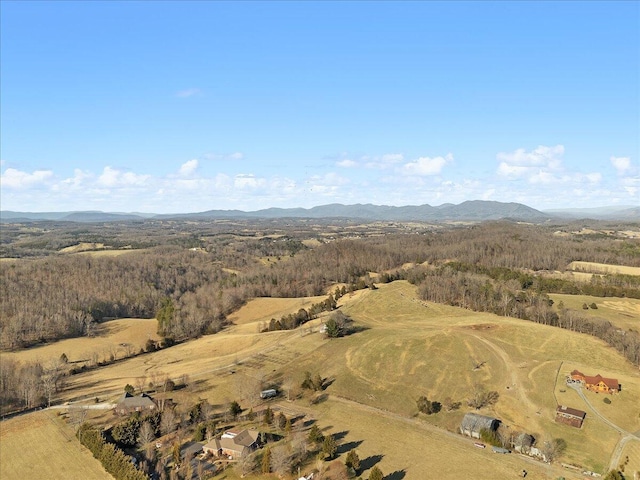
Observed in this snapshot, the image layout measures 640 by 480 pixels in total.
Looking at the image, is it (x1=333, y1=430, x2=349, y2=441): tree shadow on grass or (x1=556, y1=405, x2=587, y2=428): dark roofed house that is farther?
(x1=556, y1=405, x2=587, y2=428): dark roofed house

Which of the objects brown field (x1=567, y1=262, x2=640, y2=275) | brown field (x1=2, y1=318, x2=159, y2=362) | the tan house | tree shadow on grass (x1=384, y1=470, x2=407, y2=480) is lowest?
brown field (x1=2, y1=318, x2=159, y2=362)

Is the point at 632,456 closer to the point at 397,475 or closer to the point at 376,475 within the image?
the point at 397,475

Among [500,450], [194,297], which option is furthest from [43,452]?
[194,297]

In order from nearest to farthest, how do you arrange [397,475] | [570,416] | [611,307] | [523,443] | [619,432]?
[397,475]
[523,443]
[619,432]
[570,416]
[611,307]

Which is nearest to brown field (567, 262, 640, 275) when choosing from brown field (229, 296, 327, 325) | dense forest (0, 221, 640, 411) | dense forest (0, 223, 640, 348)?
dense forest (0, 221, 640, 411)

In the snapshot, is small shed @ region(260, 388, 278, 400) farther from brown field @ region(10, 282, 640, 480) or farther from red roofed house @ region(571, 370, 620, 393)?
red roofed house @ region(571, 370, 620, 393)

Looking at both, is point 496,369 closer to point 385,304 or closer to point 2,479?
point 385,304
